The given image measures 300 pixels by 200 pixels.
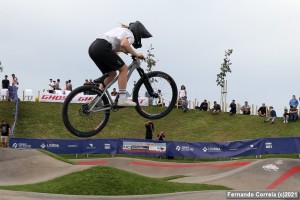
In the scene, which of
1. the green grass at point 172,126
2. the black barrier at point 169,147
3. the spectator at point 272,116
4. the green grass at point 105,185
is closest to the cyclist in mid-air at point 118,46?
the green grass at point 105,185

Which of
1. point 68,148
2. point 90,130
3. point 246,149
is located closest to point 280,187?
point 246,149

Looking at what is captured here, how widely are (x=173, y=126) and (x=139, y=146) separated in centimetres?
1265

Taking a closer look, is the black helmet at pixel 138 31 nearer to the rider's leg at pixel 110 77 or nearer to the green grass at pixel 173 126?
the rider's leg at pixel 110 77

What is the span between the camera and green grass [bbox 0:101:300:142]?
46.1 m

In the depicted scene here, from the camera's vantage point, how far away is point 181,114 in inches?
2120

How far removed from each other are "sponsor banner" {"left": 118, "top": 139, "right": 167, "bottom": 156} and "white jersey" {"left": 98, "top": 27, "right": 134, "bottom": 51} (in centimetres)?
2993

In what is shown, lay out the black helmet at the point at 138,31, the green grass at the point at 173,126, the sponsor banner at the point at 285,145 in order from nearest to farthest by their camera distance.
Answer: the black helmet at the point at 138,31 → the sponsor banner at the point at 285,145 → the green grass at the point at 173,126

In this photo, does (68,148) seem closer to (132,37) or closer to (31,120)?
(31,120)

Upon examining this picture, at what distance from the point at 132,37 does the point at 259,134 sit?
128 feet

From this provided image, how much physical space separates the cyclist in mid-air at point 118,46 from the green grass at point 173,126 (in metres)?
37.5

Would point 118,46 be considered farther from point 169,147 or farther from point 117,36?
point 169,147

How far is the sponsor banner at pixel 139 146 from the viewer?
38.2m

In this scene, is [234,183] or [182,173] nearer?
[234,183]

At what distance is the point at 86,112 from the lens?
8.34 m
